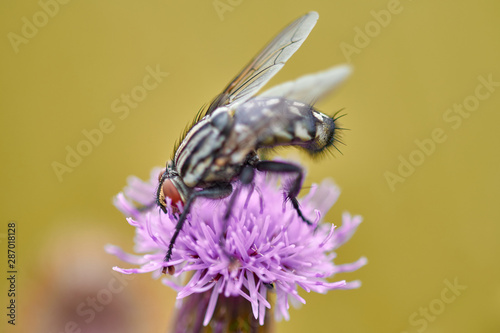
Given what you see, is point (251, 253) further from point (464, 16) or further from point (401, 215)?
point (464, 16)

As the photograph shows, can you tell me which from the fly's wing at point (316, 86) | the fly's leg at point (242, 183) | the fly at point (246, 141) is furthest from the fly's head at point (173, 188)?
the fly's wing at point (316, 86)

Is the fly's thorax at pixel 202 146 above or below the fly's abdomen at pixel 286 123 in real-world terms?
above

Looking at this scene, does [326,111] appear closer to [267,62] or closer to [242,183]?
[267,62]

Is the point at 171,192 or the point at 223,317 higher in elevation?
the point at 171,192

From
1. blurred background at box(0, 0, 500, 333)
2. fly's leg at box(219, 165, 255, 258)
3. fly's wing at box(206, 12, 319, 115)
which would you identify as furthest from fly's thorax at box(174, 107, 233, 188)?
blurred background at box(0, 0, 500, 333)

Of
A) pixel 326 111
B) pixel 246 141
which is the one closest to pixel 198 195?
pixel 246 141

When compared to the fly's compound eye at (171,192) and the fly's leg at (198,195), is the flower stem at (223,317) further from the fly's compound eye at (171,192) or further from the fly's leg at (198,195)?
the fly's compound eye at (171,192)
